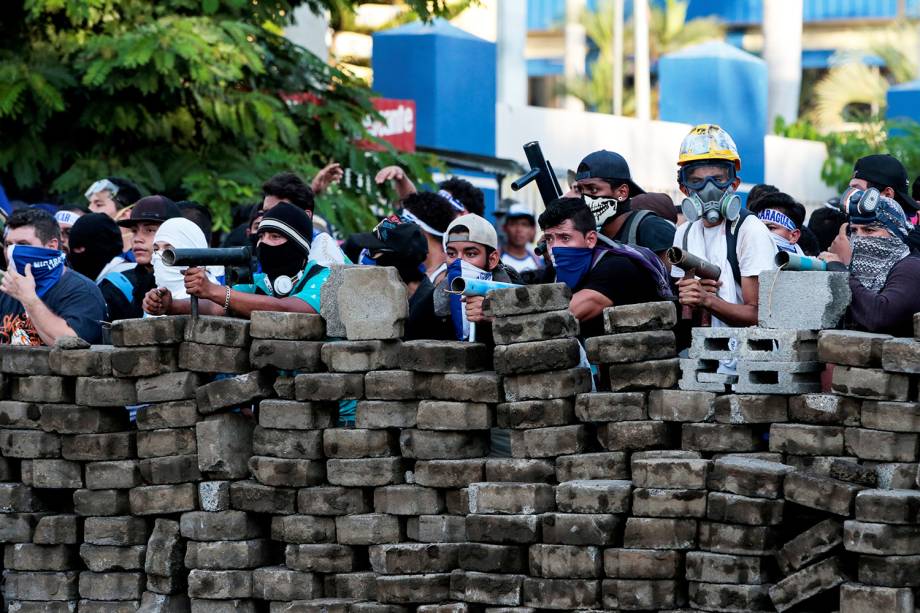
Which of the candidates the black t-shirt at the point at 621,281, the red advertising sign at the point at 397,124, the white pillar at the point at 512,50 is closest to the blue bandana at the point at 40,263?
the black t-shirt at the point at 621,281

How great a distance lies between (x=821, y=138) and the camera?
2645cm

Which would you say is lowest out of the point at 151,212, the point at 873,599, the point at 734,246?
the point at 873,599

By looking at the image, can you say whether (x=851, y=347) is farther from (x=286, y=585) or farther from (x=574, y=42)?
(x=574, y=42)

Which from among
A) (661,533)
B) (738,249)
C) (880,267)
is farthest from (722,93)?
(661,533)

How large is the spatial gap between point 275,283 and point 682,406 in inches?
84.8

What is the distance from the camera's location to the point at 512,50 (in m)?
27.0

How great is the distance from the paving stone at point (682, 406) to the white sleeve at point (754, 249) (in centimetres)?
74

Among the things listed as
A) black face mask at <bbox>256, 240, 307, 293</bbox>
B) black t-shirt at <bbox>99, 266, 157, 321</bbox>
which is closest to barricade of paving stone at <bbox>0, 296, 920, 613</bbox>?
black face mask at <bbox>256, 240, 307, 293</bbox>

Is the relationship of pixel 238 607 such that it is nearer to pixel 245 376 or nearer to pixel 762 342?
pixel 245 376

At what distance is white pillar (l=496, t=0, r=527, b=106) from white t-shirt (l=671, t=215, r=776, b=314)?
63.2 ft

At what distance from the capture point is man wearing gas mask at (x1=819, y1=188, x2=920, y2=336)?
6477 mm

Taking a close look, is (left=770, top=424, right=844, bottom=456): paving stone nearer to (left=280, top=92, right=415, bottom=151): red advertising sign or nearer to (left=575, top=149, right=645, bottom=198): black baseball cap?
(left=575, top=149, right=645, bottom=198): black baseball cap

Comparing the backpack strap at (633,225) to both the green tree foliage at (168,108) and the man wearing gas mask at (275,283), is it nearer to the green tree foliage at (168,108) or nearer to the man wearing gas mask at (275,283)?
the man wearing gas mask at (275,283)

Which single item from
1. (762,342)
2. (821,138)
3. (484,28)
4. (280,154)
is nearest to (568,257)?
(762,342)
